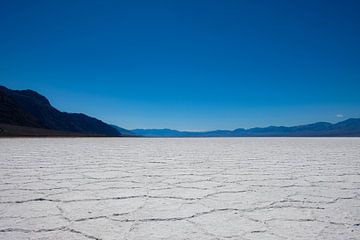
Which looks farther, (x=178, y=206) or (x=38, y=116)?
(x=38, y=116)

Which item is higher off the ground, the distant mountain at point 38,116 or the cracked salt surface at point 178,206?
the distant mountain at point 38,116

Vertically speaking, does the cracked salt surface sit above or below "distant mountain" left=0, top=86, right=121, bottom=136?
below

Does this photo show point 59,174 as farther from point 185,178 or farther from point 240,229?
point 240,229

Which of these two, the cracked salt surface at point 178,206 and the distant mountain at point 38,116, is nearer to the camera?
the cracked salt surface at point 178,206

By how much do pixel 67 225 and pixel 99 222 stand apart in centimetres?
14

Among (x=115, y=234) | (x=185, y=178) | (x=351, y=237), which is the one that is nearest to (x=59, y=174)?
(x=185, y=178)

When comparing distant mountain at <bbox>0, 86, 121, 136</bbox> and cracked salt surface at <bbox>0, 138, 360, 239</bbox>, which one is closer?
cracked salt surface at <bbox>0, 138, 360, 239</bbox>

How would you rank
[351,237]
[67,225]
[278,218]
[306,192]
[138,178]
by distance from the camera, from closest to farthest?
1. [351,237]
2. [67,225]
3. [278,218]
4. [306,192]
5. [138,178]

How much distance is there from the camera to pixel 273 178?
8.74 feet

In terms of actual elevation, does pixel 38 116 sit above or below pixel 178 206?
above

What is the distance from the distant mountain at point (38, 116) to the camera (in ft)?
127

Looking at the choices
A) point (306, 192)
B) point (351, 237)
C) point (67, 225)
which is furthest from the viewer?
point (306, 192)

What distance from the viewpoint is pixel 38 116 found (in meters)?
61.1

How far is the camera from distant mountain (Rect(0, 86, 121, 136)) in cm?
3869
